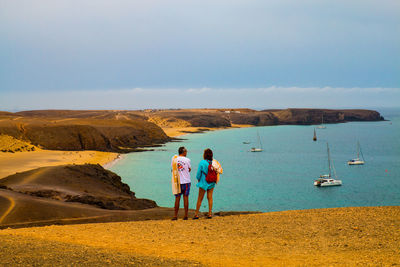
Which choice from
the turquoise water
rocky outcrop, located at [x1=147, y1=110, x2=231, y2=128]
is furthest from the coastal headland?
rocky outcrop, located at [x1=147, y1=110, x2=231, y2=128]

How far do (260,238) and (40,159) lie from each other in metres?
49.2

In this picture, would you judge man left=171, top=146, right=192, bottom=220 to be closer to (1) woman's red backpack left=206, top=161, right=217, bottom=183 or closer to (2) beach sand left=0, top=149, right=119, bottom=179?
(1) woman's red backpack left=206, top=161, right=217, bottom=183

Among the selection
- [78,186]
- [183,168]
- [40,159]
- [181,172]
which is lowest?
[40,159]

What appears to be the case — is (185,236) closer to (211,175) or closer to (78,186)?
(211,175)

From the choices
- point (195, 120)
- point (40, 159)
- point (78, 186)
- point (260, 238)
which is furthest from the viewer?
point (195, 120)

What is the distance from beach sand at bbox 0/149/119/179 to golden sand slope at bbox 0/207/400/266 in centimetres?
3257

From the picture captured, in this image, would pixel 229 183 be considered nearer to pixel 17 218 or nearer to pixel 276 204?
pixel 276 204

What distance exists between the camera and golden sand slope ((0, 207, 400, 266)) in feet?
27.1

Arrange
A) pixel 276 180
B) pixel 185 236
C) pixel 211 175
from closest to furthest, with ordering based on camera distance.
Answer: pixel 185 236 < pixel 211 175 < pixel 276 180

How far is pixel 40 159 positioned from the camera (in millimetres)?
54344

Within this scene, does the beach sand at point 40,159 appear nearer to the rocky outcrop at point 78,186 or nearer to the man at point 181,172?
the rocky outcrop at point 78,186

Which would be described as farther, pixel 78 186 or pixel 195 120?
pixel 195 120

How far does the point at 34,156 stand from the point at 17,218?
44539 millimetres

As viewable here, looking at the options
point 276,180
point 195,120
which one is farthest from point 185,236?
point 195,120
